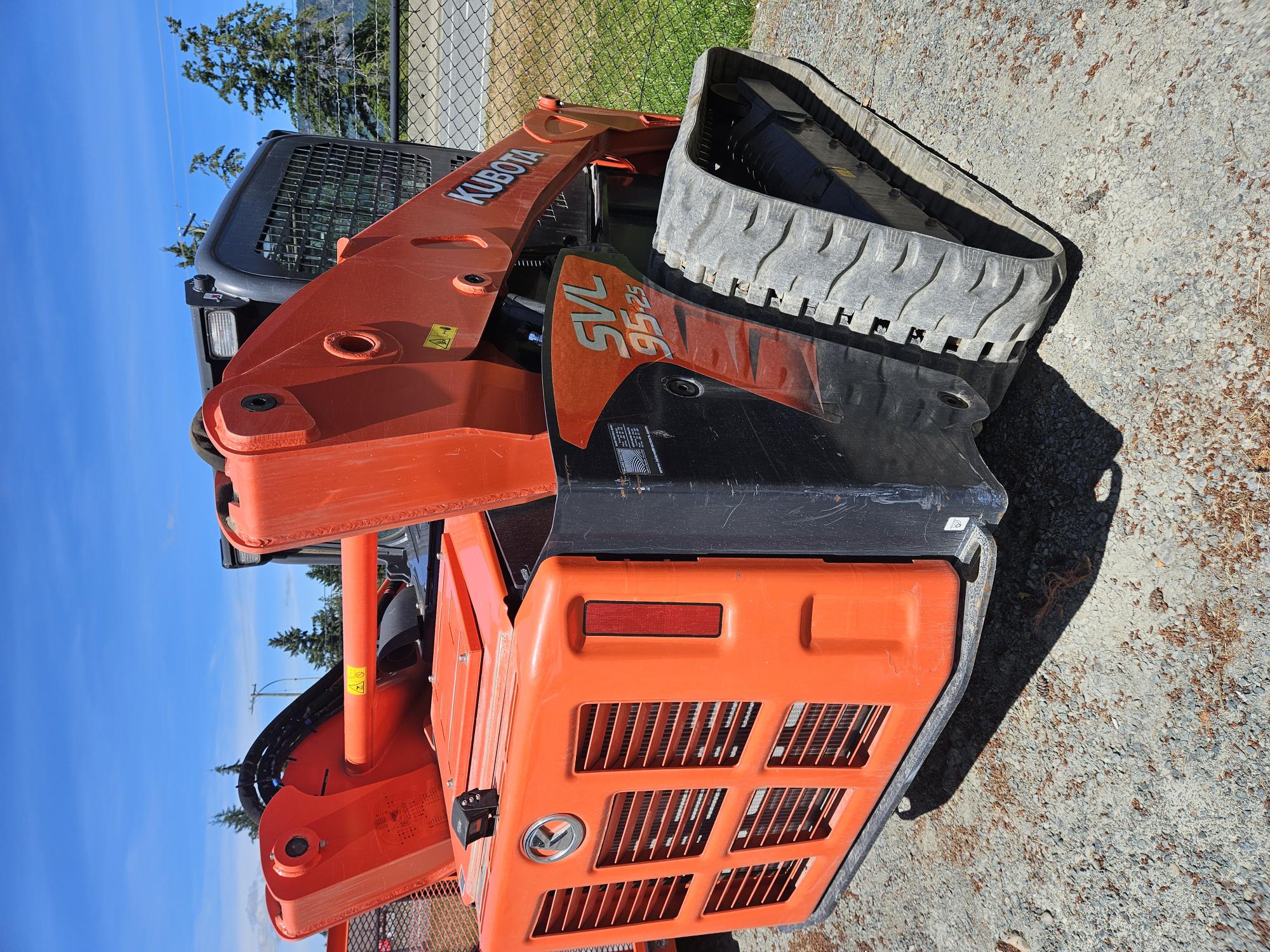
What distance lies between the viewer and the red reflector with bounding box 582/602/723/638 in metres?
1.83

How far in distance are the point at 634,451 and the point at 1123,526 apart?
1.41 meters

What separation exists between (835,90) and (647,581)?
304 cm

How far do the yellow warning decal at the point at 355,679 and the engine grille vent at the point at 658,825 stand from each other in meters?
1.07

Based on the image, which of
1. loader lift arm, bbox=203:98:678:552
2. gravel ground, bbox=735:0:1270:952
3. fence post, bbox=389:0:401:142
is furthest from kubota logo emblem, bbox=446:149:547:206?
fence post, bbox=389:0:401:142

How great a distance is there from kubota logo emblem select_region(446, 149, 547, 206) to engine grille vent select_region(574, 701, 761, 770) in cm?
188

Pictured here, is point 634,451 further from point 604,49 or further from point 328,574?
point 328,574

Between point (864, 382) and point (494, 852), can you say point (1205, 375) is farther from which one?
point (494, 852)

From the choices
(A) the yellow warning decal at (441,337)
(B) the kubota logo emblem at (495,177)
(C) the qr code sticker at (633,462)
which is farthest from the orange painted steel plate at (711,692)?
(B) the kubota logo emblem at (495,177)

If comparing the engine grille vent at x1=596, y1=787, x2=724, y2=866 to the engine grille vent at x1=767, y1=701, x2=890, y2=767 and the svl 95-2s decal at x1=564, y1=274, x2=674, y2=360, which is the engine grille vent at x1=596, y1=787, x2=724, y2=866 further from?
the svl 95-2s decal at x1=564, y1=274, x2=674, y2=360

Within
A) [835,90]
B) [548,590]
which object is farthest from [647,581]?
[835,90]

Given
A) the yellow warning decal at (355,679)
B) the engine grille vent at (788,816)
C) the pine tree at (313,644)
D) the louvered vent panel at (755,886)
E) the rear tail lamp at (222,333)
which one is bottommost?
the pine tree at (313,644)

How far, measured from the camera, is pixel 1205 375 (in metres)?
2.04

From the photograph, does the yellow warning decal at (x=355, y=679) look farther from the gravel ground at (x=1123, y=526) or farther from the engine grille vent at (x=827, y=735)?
the gravel ground at (x=1123, y=526)

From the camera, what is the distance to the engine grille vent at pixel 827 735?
7.14 feet
